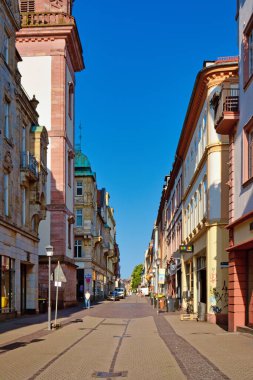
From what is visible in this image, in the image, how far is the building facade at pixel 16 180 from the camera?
92.5ft

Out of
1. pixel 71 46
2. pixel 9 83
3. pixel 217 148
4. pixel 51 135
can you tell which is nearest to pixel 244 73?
pixel 217 148

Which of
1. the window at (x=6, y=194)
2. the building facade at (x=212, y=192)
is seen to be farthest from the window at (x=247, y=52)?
the window at (x=6, y=194)

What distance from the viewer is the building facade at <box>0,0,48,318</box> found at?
92.5ft

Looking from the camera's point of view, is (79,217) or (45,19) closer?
(45,19)

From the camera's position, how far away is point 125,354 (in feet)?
48.8

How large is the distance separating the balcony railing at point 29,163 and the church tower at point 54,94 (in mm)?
10502

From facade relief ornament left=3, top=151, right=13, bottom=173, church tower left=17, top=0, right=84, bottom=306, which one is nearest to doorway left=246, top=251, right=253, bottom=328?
facade relief ornament left=3, top=151, right=13, bottom=173

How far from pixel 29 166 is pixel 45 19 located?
1898 cm

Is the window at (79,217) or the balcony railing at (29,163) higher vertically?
the balcony railing at (29,163)

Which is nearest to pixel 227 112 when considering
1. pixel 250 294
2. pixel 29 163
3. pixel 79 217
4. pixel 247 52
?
pixel 247 52

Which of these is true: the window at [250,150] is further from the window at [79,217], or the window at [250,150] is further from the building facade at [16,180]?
the window at [79,217]

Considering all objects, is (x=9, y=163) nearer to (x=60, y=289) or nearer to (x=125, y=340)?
(x=125, y=340)

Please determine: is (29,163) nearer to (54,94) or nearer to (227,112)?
(54,94)

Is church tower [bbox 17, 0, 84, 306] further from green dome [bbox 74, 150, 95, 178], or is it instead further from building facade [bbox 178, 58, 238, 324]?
green dome [bbox 74, 150, 95, 178]
